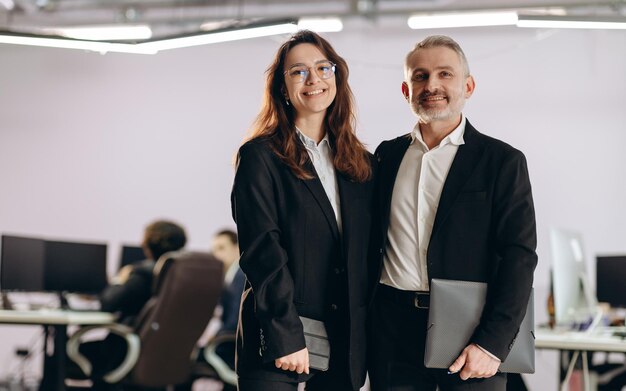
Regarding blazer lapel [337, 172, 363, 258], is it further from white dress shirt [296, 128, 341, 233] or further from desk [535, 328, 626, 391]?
desk [535, 328, 626, 391]

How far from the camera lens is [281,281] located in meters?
2.12

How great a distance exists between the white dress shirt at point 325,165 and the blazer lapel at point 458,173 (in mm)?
258

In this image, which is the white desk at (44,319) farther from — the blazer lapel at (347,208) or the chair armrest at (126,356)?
the blazer lapel at (347,208)

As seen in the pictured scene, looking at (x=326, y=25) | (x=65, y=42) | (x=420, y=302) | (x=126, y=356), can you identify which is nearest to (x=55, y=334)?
(x=126, y=356)

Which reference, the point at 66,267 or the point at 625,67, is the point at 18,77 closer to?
the point at 66,267

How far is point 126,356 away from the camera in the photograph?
5.05 meters

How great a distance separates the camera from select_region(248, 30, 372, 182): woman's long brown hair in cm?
226

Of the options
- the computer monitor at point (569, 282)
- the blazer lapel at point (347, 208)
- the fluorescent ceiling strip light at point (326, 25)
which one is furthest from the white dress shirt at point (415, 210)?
the fluorescent ceiling strip light at point (326, 25)

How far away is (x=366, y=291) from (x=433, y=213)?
26 centimetres

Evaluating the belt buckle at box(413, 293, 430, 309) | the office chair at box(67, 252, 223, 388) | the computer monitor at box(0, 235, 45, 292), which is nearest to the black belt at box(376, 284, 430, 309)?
the belt buckle at box(413, 293, 430, 309)

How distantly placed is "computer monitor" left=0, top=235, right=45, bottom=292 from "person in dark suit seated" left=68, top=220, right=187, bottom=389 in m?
0.62

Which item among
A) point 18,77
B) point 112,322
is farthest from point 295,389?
point 18,77

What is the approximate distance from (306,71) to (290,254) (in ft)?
1.58

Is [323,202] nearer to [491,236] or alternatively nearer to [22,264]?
[491,236]
